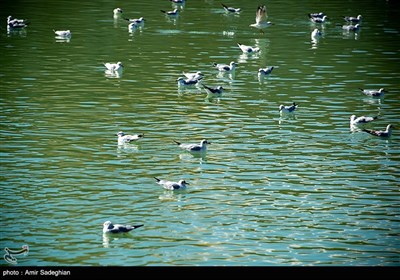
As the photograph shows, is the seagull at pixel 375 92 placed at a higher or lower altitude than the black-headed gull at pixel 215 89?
lower

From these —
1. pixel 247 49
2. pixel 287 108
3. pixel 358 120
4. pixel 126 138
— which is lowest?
pixel 126 138

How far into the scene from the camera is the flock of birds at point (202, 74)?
27484 millimetres

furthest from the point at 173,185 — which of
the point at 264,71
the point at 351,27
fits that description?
the point at 351,27

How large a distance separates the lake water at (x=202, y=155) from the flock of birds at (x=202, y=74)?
33cm

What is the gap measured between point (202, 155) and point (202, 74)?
39.9ft

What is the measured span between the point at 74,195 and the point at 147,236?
3854 mm

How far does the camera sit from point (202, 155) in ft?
103

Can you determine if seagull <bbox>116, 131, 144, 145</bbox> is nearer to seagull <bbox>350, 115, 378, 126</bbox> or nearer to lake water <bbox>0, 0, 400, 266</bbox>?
lake water <bbox>0, 0, 400, 266</bbox>

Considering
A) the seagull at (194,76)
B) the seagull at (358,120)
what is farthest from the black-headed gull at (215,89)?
the seagull at (358,120)

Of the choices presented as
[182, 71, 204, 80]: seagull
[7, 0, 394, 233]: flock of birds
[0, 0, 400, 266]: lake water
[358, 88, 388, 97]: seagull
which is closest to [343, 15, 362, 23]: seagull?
[7, 0, 394, 233]: flock of birds

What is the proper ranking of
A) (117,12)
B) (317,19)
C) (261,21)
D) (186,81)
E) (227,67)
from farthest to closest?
1. (117,12)
2. (317,19)
3. (261,21)
4. (227,67)
5. (186,81)

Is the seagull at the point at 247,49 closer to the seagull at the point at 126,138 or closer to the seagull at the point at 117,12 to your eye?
the seagull at the point at 117,12

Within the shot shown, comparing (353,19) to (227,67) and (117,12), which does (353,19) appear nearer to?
(117,12)

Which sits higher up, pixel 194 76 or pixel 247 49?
pixel 247 49
